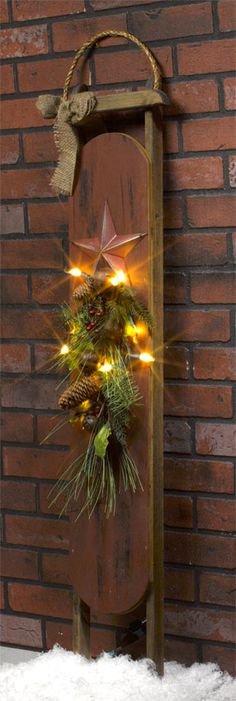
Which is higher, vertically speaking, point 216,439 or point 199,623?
point 216,439

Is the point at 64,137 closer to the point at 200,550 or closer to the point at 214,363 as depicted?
the point at 214,363

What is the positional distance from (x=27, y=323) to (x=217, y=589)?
0.71 metres

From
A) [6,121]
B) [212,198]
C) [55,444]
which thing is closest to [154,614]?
[55,444]

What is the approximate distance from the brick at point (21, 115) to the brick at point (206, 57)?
1.12 feet

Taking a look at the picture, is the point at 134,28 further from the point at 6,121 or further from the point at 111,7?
the point at 6,121

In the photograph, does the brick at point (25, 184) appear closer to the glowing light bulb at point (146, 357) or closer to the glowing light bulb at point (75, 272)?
the glowing light bulb at point (75, 272)

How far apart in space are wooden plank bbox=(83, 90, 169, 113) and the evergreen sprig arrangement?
0.33m

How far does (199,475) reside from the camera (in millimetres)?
1789

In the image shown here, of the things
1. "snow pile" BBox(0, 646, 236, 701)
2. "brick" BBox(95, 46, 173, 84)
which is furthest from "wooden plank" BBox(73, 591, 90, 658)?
"brick" BBox(95, 46, 173, 84)

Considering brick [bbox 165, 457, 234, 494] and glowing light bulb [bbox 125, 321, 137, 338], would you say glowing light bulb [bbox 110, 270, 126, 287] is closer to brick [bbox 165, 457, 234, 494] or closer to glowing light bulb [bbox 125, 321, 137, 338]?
glowing light bulb [bbox 125, 321, 137, 338]

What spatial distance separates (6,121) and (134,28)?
1.16 ft

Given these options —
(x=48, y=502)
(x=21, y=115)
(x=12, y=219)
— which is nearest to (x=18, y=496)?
(x=48, y=502)

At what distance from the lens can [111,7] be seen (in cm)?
177

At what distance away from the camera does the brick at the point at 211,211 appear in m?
1.71
